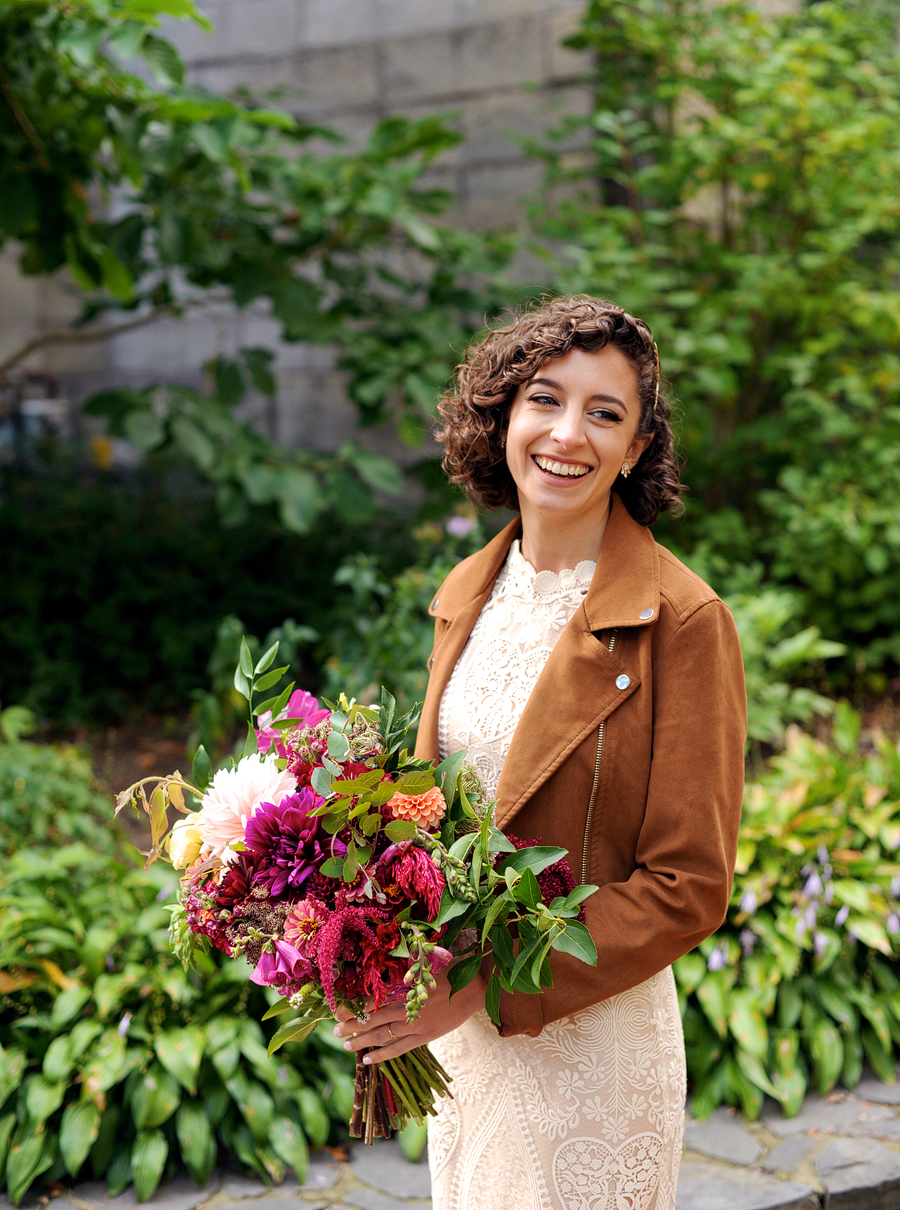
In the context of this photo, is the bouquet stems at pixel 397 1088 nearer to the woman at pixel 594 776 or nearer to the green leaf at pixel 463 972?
the woman at pixel 594 776

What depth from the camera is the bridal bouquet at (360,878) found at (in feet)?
4.22

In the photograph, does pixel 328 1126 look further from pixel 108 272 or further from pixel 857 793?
pixel 108 272

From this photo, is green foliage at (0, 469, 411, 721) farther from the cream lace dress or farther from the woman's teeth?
the woman's teeth

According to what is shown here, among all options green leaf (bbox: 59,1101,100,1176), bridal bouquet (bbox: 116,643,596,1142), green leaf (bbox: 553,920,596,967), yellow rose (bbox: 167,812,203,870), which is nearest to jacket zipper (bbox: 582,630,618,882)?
bridal bouquet (bbox: 116,643,596,1142)

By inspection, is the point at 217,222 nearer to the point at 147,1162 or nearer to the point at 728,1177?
the point at 147,1162

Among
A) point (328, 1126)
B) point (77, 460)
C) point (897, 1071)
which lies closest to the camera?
point (328, 1126)

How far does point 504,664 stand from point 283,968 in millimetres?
621

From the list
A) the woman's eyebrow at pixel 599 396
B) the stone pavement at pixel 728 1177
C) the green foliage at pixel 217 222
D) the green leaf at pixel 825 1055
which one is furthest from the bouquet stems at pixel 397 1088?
the green foliage at pixel 217 222

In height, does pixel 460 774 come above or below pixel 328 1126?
above

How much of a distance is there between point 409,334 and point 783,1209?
12.3 ft

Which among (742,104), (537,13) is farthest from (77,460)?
(742,104)

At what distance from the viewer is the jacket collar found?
154 cm

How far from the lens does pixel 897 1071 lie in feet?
10.4

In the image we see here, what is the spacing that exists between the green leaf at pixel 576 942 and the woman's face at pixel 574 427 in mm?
647
